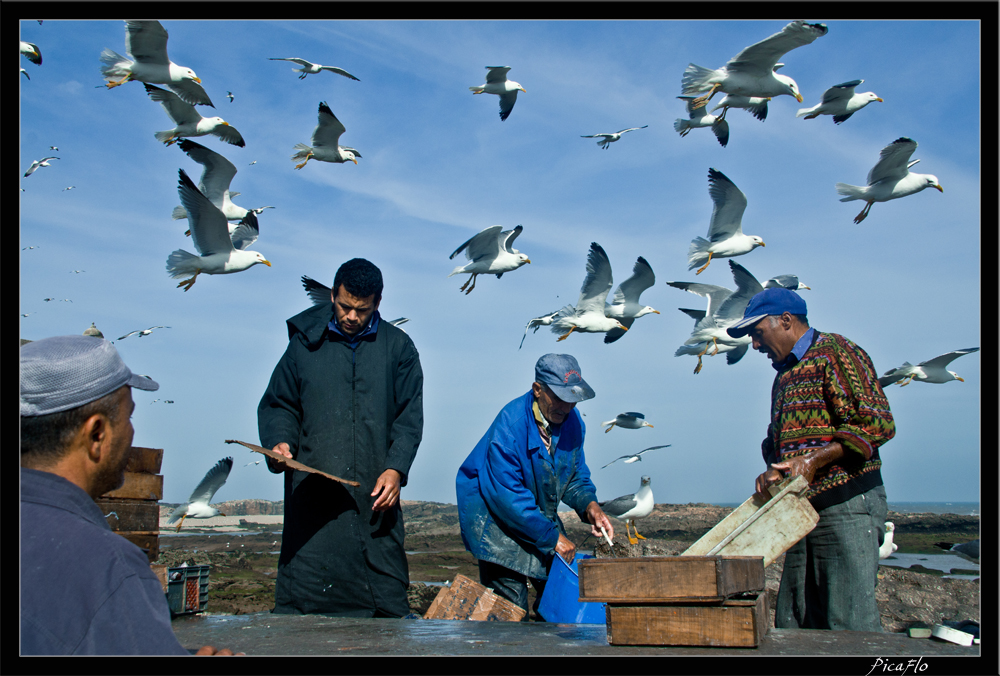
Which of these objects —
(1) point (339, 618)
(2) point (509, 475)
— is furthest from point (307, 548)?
(2) point (509, 475)

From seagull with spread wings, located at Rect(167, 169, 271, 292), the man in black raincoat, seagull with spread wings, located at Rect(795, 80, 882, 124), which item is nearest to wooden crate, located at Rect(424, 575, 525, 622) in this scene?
the man in black raincoat

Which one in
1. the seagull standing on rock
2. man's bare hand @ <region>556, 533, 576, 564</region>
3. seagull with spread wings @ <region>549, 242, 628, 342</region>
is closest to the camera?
man's bare hand @ <region>556, 533, 576, 564</region>

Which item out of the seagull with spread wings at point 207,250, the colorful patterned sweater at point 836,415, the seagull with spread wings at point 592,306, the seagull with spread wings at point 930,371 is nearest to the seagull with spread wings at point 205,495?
the seagull with spread wings at point 207,250

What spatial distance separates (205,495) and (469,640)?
5963 millimetres

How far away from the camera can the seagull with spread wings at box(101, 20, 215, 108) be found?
24.5 ft

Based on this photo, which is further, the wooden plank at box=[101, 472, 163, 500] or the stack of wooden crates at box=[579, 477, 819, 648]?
the wooden plank at box=[101, 472, 163, 500]

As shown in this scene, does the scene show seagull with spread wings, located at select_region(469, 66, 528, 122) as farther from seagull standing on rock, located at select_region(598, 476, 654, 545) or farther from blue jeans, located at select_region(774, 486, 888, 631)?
blue jeans, located at select_region(774, 486, 888, 631)

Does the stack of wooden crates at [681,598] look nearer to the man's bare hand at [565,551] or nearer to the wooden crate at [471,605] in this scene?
the man's bare hand at [565,551]

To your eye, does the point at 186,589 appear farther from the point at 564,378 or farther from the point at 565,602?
the point at 564,378

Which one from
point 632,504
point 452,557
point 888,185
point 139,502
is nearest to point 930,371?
point 888,185

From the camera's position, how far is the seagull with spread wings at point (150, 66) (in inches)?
294

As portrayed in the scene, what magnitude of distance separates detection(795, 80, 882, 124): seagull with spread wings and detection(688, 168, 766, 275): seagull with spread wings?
1164 millimetres

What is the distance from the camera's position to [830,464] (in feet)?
10.6

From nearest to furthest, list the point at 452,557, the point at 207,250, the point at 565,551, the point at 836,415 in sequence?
the point at 836,415
the point at 565,551
the point at 207,250
the point at 452,557
